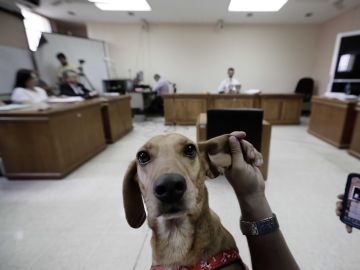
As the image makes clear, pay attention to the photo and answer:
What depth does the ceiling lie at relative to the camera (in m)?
4.96

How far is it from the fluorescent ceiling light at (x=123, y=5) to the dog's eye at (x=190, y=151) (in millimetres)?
5329

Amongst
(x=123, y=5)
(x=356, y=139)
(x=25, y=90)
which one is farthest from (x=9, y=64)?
(x=356, y=139)

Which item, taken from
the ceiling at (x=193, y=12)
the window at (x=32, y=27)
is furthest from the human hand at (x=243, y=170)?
the window at (x=32, y=27)

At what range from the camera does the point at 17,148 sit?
2.57 meters

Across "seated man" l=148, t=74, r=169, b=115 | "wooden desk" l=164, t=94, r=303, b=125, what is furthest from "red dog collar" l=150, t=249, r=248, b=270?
"seated man" l=148, t=74, r=169, b=115

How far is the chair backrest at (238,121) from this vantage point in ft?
7.31

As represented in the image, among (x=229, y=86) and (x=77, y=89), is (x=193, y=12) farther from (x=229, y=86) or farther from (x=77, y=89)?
(x=77, y=89)

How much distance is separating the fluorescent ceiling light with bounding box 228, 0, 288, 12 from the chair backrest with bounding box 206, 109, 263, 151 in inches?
159

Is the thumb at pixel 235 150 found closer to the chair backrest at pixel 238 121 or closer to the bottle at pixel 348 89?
the chair backrest at pixel 238 121

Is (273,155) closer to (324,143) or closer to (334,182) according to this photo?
(334,182)

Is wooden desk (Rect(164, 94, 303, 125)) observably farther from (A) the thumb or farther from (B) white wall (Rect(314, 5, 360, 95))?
(A) the thumb

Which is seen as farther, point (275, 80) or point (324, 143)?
point (275, 80)

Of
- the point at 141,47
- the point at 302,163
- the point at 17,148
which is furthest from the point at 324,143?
the point at 141,47

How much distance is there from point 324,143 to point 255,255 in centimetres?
434
